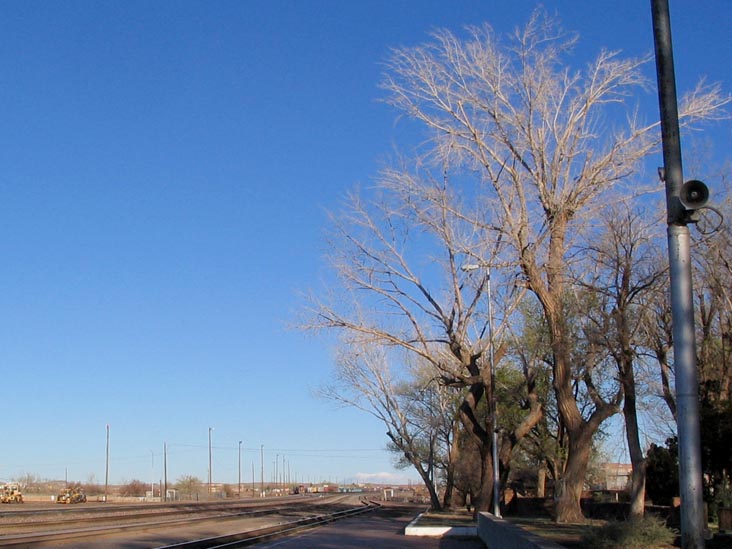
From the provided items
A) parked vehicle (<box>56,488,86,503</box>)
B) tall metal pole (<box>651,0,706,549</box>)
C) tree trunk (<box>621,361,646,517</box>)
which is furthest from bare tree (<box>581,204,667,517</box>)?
parked vehicle (<box>56,488,86,503</box>)

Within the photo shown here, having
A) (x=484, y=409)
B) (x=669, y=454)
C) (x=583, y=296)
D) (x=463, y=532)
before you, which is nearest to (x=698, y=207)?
(x=583, y=296)

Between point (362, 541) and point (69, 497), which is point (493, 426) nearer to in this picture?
point (362, 541)

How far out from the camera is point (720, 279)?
2920cm

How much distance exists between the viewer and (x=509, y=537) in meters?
18.4

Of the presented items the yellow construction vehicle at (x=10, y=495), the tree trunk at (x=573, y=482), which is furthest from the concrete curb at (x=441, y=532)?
the yellow construction vehicle at (x=10, y=495)

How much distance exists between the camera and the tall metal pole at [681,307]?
905 centimetres

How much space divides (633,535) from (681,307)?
24.1 ft

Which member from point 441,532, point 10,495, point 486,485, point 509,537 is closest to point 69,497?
point 10,495

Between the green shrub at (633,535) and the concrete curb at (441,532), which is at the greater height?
the green shrub at (633,535)

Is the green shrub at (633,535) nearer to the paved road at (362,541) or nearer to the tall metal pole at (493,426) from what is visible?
the paved road at (362,541)

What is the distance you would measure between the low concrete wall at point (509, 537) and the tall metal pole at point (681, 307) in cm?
507

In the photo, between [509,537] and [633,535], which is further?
[509,537]

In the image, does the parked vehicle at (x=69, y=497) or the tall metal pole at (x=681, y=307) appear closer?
the tall metal pole at (x=681, y=307)

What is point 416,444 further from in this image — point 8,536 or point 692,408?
point 692,408
